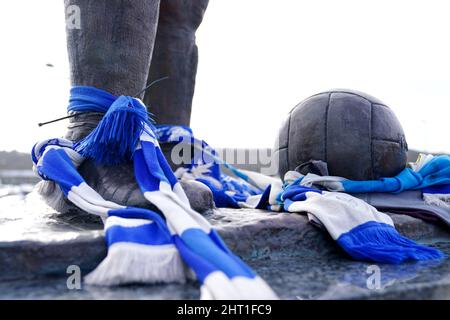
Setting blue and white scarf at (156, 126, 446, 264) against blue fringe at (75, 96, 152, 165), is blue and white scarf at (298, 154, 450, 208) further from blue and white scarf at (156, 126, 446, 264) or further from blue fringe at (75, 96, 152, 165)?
blue fringe at (75, 96, 152, 165)

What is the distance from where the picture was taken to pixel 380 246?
59.6 inches

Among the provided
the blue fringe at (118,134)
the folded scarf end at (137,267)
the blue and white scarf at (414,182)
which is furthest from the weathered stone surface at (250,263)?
the blue and white scarf at (414,182)

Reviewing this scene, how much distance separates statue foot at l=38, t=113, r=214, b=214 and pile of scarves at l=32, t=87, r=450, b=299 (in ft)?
0.14

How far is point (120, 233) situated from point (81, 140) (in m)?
0.76

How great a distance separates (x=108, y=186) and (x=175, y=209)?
47 cm

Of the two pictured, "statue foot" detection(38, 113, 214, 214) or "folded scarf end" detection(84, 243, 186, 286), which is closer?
"folded scarf end" detection(84, 243, 186, 286)

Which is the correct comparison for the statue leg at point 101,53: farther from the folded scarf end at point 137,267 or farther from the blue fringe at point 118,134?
the folded scarf end at point 137,267

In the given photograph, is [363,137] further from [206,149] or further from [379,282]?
[206,149]

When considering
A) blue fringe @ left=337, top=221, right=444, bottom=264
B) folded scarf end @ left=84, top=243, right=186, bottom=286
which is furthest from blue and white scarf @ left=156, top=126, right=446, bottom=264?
folded scarf end @ left=84, top=243, right=186, bottom=286

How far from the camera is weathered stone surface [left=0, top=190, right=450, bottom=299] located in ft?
3.50

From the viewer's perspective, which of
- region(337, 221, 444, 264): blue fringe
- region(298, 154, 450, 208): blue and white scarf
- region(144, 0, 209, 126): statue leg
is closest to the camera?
region(337, 221, 444, 264): blue fringe

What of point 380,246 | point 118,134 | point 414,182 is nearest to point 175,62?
point 118,134

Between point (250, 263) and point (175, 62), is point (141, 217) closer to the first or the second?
point (250, 263)

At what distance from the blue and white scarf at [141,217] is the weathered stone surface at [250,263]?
0.22ft
